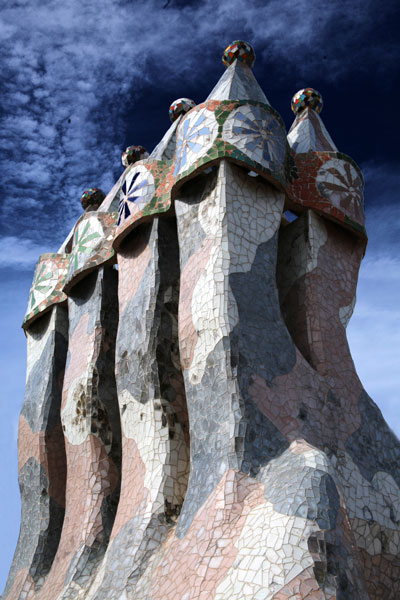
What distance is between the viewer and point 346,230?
23.5 ft

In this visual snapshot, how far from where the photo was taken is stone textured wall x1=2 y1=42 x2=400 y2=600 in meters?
4.81

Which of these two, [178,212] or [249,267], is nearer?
[249,267]

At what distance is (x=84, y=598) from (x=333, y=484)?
2.66m

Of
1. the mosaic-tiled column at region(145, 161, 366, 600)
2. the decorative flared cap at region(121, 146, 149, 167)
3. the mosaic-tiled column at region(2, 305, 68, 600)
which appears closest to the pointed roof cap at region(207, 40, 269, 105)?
the mosaic-tiled column at region(145, 161, 366, 600)

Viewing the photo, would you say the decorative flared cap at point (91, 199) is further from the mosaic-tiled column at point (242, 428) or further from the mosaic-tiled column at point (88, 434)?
the mosaic-tiled column at point (242, 428)

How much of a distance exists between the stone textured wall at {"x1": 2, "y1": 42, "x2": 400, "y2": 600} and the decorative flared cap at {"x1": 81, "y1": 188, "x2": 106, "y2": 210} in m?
1.31

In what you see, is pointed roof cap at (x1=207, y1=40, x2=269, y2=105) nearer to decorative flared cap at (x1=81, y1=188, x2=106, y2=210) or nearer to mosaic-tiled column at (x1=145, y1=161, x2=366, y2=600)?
mosaic-tiled column at (x1=145, y1=161, x2=366, y2=600)

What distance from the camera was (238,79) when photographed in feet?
23.3

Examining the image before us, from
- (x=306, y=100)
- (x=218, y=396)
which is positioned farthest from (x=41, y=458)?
(x=306, y=100)

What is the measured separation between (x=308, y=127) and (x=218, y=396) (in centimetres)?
365

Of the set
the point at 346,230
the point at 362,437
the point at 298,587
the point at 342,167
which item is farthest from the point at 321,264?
the point at 298,587

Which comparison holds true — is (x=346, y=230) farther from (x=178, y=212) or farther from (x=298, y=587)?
(x=298, y=587)

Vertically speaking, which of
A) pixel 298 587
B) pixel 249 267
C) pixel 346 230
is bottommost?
pixel 298 587

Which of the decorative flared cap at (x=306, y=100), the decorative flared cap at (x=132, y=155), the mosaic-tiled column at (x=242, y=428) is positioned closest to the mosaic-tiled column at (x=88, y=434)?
the mosaic-tiled column at (x=242, y=428)
